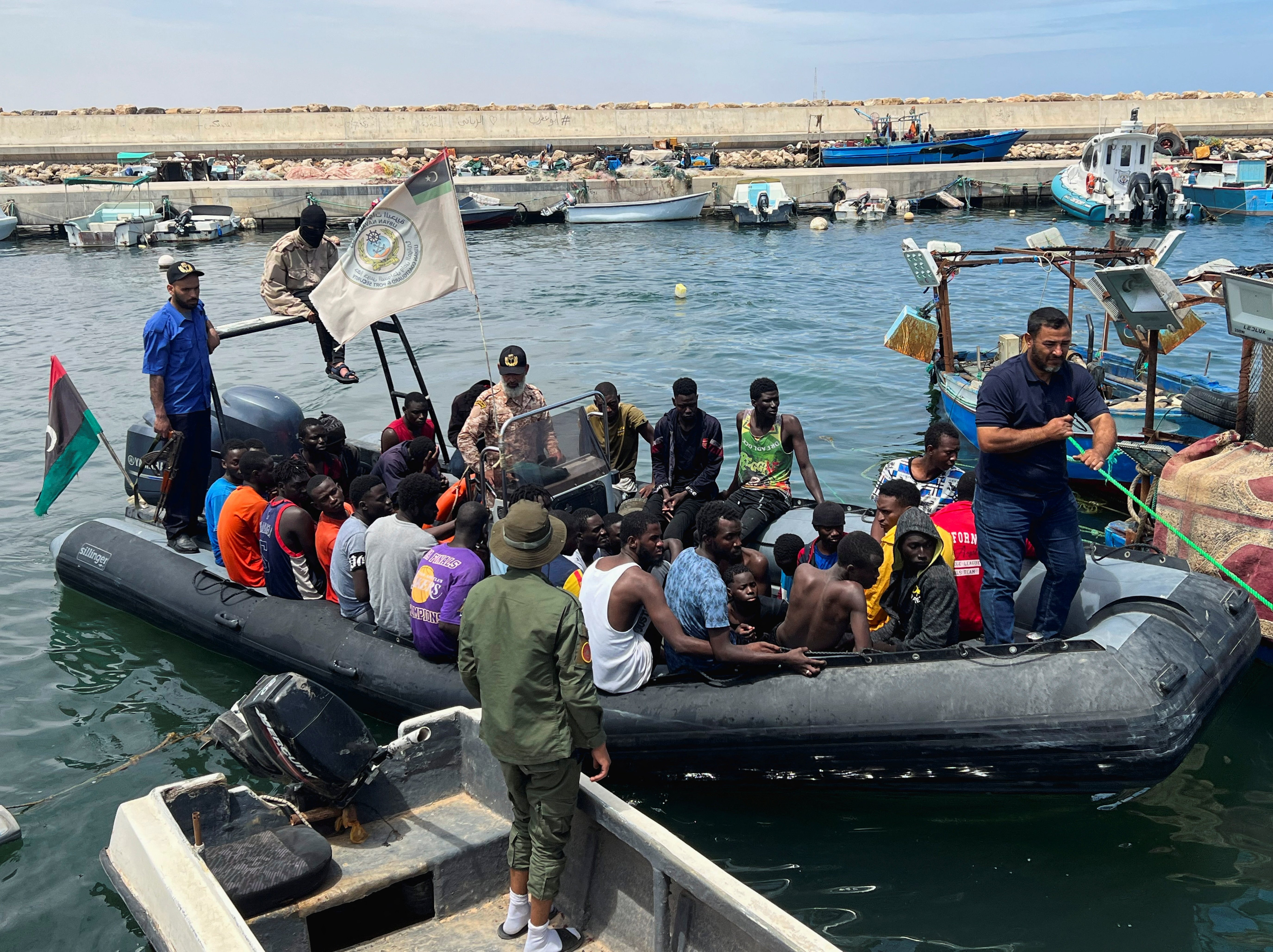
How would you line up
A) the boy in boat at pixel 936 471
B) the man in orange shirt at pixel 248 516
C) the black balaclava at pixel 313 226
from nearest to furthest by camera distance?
the boy in boat at pixel 936 471 < the man in orange shirt at pixel 248 516 < the black balaclava at pixel 313 226

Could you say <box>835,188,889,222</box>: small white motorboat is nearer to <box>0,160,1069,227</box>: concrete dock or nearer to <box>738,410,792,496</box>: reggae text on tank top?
<box>0,160,1069,227</box>: concrete dock

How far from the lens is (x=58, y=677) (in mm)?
8391

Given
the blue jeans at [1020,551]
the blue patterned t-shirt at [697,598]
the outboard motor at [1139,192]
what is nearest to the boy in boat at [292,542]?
the blue patterned t-shirt at [697,598]

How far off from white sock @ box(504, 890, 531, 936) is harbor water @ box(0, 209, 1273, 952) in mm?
1546

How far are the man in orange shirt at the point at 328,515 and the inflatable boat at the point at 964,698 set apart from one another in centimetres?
42

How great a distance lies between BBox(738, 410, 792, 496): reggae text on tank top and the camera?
25.2ft

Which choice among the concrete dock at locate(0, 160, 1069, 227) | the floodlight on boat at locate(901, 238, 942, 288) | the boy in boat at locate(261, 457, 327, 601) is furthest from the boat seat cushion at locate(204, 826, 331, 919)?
the concrete dock at locate(0, 160, 1069, 227)

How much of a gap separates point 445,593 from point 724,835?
2.06 m

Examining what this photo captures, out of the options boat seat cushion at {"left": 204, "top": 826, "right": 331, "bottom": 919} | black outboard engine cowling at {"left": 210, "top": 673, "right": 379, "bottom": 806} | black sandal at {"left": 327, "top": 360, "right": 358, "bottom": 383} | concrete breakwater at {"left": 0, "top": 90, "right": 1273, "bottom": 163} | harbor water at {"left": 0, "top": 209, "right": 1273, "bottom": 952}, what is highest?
concrete breakwater at {"left": 0, "top": 90, "right": 1273, "bottom": 163}

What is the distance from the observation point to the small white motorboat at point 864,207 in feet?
125

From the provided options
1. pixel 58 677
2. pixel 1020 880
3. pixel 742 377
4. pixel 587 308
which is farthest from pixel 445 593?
pixel 587 308

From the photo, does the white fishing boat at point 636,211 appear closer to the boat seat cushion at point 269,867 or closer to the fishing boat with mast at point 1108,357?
the fishing boat with mast at point 1108,357

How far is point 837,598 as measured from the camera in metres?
5.55

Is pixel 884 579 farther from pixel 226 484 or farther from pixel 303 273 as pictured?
pixel 303 273
